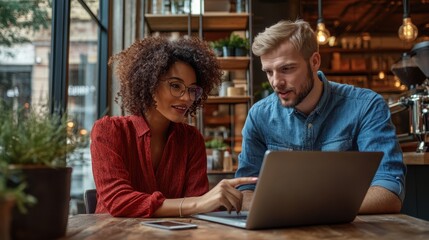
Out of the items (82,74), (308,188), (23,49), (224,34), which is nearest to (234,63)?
(224,34)

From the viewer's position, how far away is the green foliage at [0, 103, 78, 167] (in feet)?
2.96

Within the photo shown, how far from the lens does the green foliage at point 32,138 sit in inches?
35.6

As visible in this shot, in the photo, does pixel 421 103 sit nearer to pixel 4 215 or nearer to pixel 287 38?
pixel 287 38

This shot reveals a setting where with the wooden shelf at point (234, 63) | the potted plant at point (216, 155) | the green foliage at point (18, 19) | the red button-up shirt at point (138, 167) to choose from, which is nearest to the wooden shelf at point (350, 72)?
the wooden shelf at point (234, 63)

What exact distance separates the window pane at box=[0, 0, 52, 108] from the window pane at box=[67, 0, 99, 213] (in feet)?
1.72

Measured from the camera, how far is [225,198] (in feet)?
4.52

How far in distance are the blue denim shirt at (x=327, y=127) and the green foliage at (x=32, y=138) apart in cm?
94

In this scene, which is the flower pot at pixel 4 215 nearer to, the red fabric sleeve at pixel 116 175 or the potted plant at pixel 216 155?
the red fabric sleeve at pixel 116 175

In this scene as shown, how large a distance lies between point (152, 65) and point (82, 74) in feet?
7.36

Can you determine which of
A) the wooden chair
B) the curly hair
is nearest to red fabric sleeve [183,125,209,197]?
the curly hair

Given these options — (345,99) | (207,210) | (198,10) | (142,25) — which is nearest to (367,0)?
(198,10)

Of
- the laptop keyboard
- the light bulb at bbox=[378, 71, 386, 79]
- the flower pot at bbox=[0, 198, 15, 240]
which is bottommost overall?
the laptop keyboard

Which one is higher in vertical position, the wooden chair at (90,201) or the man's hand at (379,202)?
the man's hand at (379,202)

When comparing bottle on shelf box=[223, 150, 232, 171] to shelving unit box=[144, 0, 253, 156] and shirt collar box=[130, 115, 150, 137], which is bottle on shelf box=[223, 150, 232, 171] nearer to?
shelving unit box=[144, 0, 253, 156]
